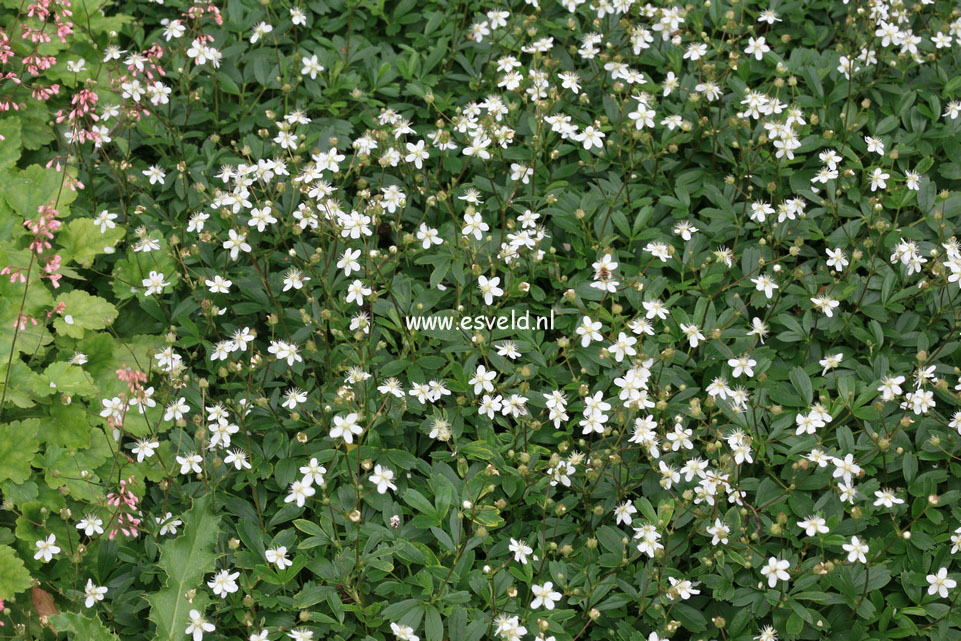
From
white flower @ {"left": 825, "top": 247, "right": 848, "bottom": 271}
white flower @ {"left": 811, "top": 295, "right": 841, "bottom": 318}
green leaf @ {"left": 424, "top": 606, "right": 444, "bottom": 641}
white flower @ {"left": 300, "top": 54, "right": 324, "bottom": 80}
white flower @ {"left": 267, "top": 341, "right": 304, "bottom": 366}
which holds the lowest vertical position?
green leaf @ {"left": 424, "top": 606, "right": 444, "bottom": 641}

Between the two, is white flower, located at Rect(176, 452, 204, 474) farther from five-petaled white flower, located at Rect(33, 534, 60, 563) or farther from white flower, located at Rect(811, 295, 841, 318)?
white flower, located at Rect(811, 295, 841, 318)

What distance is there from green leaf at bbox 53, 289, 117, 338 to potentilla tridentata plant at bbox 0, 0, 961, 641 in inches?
0.7

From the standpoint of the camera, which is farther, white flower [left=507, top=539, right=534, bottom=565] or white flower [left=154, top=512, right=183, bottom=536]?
white flower [left=154, top=512, right=183, bottom=536]

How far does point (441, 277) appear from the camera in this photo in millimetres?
3877

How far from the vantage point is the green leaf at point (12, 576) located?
10.6 ft

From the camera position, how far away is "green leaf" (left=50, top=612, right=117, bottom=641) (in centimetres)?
309

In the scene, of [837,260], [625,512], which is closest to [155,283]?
[625,512]

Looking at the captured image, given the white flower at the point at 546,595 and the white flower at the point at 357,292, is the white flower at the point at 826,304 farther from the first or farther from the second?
the white flower at the point at 357,292

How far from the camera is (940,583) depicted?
128 inches

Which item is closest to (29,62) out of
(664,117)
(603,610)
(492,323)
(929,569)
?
(492,323)

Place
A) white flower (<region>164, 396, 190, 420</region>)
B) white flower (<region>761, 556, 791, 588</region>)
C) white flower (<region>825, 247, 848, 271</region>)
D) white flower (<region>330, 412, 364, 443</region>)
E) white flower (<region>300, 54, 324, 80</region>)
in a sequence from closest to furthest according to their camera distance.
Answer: white flower (<region>761, 556, 791, 588</region>) → white flower (<region>330, 412, 364, 443</region>) → white flower (<region>164, 396, 190, 420</region>) → white flower (<region>825, 247, 848, 271</region>) → white flower (<region>300, 54, 324, 80</region>)

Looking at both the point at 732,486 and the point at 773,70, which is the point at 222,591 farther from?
the point at 773,70

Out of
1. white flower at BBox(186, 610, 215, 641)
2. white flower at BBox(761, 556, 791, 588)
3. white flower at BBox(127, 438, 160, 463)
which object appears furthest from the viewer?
white flower at BBox(127, 438, 160, 463)

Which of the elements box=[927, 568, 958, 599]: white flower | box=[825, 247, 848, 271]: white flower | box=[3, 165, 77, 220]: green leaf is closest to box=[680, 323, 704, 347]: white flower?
box=[825, 247, 848, 271]: white flower
